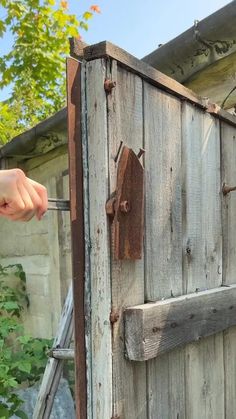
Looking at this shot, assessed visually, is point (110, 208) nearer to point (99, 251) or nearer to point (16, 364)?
point (99, 251)

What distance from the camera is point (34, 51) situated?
5.01 metres

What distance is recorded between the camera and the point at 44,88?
212 inches

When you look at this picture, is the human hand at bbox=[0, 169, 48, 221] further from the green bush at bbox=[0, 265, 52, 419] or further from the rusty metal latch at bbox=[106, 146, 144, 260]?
the green bush at bbox=[0, 265, 52, 419]

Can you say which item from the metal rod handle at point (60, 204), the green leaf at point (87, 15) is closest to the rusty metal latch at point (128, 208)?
the metal rod handle at point (60, 204)

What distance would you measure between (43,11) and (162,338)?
4.99 m

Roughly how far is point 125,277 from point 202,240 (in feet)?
1.38

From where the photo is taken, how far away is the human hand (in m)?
0.73

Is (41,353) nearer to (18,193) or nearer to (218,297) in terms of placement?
(218,297)

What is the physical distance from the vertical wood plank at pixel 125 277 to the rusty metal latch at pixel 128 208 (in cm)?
2

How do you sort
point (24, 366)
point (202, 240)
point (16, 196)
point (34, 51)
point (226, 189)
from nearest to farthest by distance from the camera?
point (16, 196) < point (202, 240) < point (226, 189) < point (24, 366) < point (34, 51)

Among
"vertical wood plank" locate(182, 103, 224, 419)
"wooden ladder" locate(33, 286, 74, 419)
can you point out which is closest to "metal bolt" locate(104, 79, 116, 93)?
"vertical wood plank" locate(182, 103, 224, 419)

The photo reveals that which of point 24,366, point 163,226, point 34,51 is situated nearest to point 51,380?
point 24,366

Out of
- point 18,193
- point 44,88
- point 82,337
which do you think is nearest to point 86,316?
point 82,337

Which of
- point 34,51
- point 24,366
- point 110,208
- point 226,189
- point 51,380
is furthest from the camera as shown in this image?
point 34,51
